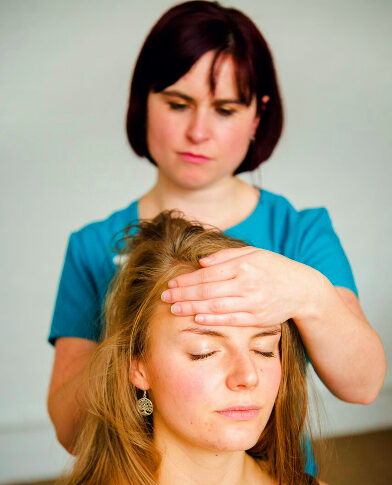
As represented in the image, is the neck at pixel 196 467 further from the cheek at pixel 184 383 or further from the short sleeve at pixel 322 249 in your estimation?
the short sleeve at pixel 322 249

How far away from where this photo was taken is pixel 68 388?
1.66m

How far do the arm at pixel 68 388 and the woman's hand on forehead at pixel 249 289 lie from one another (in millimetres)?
530

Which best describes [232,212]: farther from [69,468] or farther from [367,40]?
[367,40]

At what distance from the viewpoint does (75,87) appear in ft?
10.6

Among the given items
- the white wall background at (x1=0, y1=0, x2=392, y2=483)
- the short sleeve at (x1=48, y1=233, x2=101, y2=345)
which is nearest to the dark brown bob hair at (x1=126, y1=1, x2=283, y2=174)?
the short sleeve at (x1=48, y1=233, x2=101, y2=345)

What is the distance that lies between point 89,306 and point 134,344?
1.20ft

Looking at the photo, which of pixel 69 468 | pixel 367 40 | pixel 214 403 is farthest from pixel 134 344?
pixel 367 40

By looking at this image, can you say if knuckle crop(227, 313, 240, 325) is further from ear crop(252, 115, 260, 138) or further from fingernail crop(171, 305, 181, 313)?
ear crop(252, 115, 260, 138)

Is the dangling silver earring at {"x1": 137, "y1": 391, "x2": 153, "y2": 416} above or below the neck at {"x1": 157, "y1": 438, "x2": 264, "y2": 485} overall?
above

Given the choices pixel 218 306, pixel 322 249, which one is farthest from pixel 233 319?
pixel 322 249

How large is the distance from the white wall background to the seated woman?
1.69 metres

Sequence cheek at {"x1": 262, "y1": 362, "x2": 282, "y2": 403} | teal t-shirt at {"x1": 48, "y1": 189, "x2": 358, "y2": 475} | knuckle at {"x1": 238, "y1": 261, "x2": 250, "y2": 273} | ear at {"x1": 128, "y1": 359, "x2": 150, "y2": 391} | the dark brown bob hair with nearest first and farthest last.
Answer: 1. knuckle at {"x1": 238, "y1": 261, "x2": 250, "y2": 273}
2. cheek at {"x1": 262, "y1": 362, "x2": 282, "y2": 403}
3. ear at {"x1": 128, "y1": 359, "x2": 150, "y2": 391}
4. the dark brown bob hair
5. teal t-shirt at {"x1": 48, "y1": 189, "x2": 358, "y2": 475}

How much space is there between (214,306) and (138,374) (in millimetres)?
320

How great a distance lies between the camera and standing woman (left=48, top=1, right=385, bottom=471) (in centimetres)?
125
